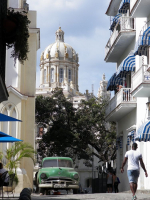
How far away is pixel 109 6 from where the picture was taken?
1262 inches

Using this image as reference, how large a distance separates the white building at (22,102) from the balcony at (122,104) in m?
4.71

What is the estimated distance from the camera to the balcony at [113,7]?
31188 millimetres

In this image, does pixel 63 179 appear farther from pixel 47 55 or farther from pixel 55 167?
pixel 47 55

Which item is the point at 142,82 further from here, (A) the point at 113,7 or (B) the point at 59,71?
(B) the point at 59,71

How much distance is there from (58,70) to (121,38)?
83261 mm

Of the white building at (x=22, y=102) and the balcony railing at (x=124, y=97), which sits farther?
the white building at (x=22, y=102)

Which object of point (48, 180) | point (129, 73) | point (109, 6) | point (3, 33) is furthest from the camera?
point (109, 6)

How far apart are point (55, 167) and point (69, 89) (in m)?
87.0

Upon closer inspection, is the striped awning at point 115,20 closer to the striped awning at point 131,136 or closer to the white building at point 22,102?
the white building at point 22,102

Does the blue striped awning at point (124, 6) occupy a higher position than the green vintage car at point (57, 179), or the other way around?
the blue striped awning at point (124, 6)

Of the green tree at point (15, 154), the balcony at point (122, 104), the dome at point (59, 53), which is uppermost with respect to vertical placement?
the dome at point (59, 53)

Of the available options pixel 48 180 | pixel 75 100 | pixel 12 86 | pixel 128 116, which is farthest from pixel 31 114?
pixel 75 100

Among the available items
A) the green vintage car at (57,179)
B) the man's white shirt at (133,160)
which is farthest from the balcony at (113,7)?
the man's white shirt at (133,160)

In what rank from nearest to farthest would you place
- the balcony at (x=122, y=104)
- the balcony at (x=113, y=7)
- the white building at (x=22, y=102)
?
the balcony at (x=122, y=104)
the white building at (x=22, y=102)
the balcony at (x=113, y=7)
